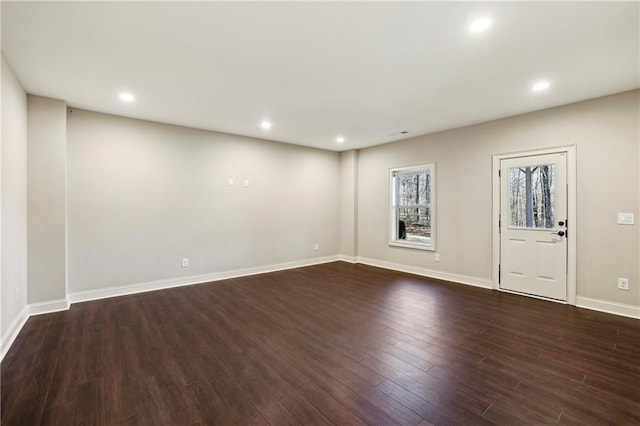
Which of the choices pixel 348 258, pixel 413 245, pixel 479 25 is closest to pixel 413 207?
pixel 413 245

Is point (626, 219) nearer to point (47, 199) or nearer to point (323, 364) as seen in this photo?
point (323, 364)

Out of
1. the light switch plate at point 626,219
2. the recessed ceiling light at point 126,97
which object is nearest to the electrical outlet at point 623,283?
the light switch plate at point 626,219

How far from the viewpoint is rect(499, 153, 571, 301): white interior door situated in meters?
3.88

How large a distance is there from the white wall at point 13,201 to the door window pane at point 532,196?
235 inches

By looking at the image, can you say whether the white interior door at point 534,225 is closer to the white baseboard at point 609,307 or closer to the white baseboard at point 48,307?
the white baseboard at point 609,307

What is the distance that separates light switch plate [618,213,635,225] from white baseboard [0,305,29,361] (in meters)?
6.48

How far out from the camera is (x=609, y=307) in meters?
3.50

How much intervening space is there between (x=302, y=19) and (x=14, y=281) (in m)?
3.75

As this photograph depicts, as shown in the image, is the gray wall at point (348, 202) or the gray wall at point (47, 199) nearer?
the gray wall at point (47, 199)

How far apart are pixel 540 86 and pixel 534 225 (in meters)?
1.91

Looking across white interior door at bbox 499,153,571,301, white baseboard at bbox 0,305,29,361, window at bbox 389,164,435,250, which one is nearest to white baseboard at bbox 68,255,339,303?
white baseboard at bbox 0,305,29,361

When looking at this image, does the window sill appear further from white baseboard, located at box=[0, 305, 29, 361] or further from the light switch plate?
white baseboard, located at box=[0, 305, 29, 361]

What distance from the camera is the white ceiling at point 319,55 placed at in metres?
2.03

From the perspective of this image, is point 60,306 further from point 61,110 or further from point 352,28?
point 352,28
